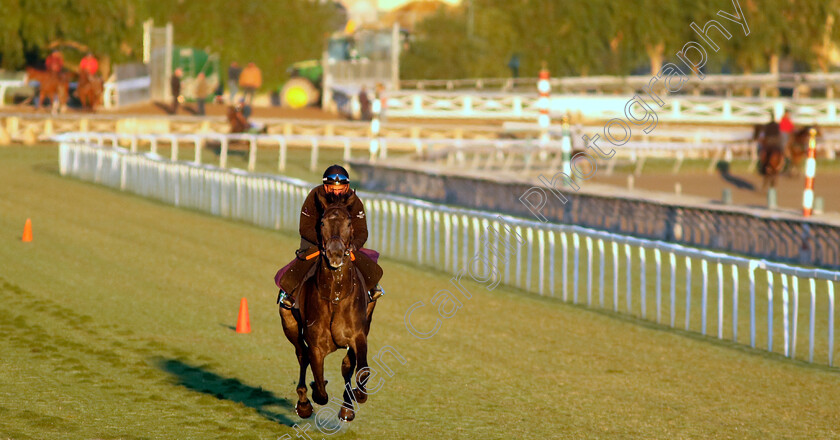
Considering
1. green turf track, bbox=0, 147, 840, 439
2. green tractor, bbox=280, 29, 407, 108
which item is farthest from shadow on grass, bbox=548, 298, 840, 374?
green tractor, bbox=280, 29, 407, 108

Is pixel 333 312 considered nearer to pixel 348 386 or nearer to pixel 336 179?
pixel 348 386

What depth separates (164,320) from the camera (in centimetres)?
1261

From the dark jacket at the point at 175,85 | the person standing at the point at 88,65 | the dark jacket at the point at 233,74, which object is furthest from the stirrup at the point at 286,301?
the dark jacket at the point at 233,74

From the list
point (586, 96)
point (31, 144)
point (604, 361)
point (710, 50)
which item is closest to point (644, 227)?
point (604, 361)

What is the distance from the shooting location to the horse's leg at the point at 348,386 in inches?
318

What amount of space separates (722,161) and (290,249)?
19.3m

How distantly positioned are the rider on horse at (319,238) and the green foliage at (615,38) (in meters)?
50.7

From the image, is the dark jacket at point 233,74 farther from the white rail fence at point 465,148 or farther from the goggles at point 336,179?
the goggles at point 336,179

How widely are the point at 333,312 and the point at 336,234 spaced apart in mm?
582

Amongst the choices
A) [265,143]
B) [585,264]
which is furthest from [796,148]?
[585,264]

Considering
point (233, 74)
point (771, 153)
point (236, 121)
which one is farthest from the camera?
point (233, 74)

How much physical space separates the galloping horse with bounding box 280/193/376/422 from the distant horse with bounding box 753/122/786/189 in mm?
20462

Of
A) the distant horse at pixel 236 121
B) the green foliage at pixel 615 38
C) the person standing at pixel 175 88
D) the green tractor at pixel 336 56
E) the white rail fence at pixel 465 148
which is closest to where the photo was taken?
the white rail fence at pixel 465 148

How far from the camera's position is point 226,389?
9.66 metres
